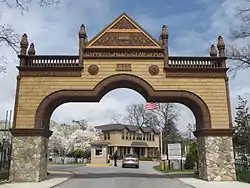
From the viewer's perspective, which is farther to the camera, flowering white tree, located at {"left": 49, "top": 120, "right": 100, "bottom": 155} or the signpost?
flowering white tree, located at {"left": 49, "top": 120, "right": 100, "bottom": 155}

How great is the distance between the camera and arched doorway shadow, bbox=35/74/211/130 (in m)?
17.5

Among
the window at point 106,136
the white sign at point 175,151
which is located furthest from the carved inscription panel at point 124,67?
the window at point 106,136

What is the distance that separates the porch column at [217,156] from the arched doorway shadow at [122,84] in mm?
677

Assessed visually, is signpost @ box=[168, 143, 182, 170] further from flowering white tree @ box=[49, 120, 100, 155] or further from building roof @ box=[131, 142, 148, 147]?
building roof @ box=[131, 142, 148, 147]

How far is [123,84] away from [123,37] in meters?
2.83

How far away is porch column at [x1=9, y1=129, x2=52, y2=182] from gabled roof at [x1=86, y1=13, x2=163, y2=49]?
20.2 ft

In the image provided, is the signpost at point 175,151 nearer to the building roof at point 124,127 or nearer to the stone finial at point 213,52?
the stone finial at point 213,52

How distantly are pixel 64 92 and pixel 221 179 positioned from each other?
9.94 metres

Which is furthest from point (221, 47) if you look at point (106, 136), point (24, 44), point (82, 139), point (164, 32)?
point (106, 136)

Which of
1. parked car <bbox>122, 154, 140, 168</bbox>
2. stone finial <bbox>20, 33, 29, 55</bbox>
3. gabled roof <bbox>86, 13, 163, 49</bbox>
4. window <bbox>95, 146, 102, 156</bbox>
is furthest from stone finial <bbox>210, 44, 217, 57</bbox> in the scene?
window <bbox>95, 146, 102, 156</bbox>

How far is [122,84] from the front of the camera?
18672 millimetres

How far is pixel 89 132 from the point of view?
65.8 metres

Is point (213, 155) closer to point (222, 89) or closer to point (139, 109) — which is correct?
point (222, 89)

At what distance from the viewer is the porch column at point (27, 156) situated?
16.6m
